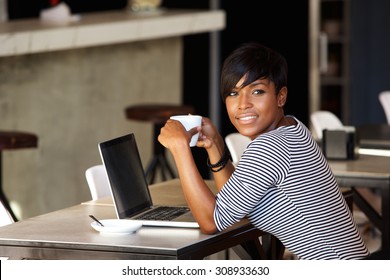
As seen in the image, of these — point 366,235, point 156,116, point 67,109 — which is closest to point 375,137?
point 366,235

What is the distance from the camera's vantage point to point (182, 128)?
9.46ft

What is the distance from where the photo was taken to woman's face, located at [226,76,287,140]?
284cm

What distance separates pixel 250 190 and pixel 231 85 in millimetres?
329

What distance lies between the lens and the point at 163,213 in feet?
10.2

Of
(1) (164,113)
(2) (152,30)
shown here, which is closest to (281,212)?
(1) (164,113)

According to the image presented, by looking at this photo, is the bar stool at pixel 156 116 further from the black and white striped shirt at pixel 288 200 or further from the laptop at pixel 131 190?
the black and white striped shirt at pixel 288 200

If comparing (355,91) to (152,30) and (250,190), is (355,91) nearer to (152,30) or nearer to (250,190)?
(152,30)

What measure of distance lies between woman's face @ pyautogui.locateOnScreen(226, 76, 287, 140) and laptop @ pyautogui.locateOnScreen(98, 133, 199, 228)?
1.08ft

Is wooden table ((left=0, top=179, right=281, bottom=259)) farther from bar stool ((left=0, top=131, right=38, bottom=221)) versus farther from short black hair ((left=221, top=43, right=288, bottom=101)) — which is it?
bar stool ((left=0, top=131, right=38, bottom=221))

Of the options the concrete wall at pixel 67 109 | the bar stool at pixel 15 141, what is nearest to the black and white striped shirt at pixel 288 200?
the bar stool at pixel 15 141

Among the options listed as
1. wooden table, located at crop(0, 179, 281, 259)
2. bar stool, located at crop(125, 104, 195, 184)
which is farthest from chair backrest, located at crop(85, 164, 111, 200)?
bar stool, located at crop(125, 104, 195, 184)

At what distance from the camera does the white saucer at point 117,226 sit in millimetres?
2800

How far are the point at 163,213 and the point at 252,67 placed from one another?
584 millimetres
